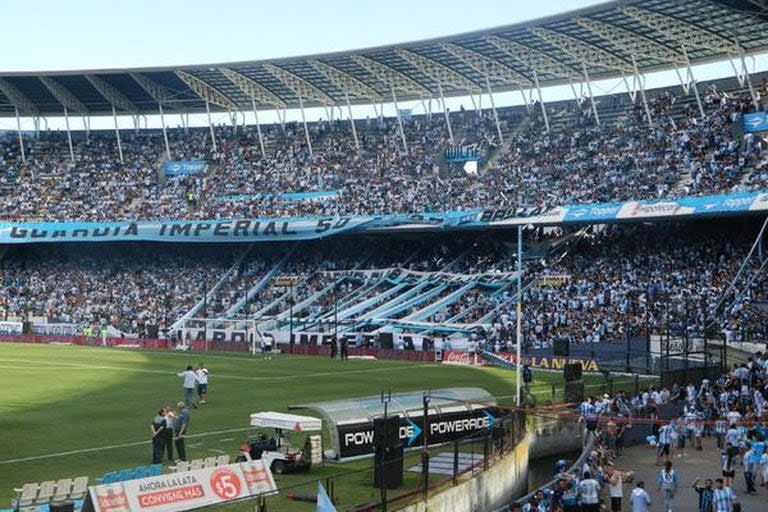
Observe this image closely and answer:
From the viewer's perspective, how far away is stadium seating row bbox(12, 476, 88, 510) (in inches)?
755

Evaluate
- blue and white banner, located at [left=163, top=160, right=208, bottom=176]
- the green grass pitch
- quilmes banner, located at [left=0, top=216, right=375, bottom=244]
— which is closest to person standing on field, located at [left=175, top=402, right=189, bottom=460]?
the green grass pitch

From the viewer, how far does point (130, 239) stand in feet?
263

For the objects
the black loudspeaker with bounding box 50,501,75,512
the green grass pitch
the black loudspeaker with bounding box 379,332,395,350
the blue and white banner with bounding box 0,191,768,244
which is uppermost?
the blue and white banner with bounding box 0,191,768,244

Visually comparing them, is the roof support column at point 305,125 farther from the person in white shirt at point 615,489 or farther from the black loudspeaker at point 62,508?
the black loudspeaker at point 62,508

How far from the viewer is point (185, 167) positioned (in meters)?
90.1

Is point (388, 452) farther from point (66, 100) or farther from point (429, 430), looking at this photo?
point (66, 100)

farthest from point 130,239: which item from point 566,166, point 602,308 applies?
point 602,308

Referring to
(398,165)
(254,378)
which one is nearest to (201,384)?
(254,378)

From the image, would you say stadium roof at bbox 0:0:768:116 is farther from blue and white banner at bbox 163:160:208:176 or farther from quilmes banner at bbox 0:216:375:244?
quilmes banner at bbox 0:216:375:244

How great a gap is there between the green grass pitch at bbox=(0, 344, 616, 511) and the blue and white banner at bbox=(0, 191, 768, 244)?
14.2 meters

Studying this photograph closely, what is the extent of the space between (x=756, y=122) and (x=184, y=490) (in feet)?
166

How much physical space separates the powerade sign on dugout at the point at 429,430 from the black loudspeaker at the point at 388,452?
1.59 meters

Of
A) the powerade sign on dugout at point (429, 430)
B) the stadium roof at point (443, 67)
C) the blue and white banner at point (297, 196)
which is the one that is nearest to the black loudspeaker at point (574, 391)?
the powerade sign on dugout at point (429, 430)

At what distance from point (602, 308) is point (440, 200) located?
18962 mm
